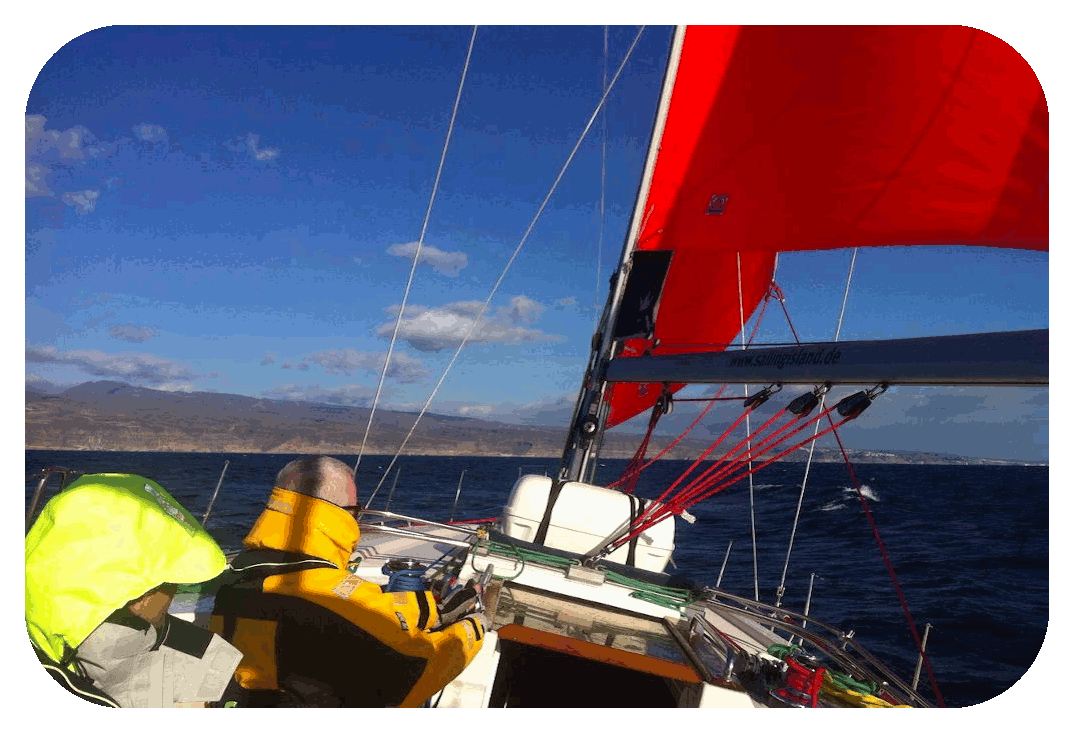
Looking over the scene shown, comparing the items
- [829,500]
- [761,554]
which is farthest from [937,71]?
[829,500]

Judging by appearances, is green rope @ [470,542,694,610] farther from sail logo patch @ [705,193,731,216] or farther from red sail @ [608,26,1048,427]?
sail logo patch @ [705,193,731,216]

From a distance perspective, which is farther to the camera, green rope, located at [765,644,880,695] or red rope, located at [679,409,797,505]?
red rope, located at [679,409,797,505]

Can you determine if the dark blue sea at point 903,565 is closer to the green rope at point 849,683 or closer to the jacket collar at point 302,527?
the jacket collar at point 302,527

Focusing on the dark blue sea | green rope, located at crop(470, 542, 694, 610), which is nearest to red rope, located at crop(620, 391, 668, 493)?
the dark blue sea

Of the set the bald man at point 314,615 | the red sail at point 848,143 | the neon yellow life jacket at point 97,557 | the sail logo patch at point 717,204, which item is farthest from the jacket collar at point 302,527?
the sail logo patch at point 717,204

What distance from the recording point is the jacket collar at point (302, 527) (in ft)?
6.45

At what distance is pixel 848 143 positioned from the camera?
12.3 ft

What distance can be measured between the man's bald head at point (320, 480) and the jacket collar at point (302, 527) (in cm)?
2

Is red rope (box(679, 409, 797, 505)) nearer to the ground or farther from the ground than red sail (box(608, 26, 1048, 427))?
nearer to the ground

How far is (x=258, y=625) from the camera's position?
6.47 feet

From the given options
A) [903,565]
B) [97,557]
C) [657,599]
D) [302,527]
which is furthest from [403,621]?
[903,565]

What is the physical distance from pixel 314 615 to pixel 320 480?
1.21ft

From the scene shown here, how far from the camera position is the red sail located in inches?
121

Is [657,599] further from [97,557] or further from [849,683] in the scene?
[97,557]
